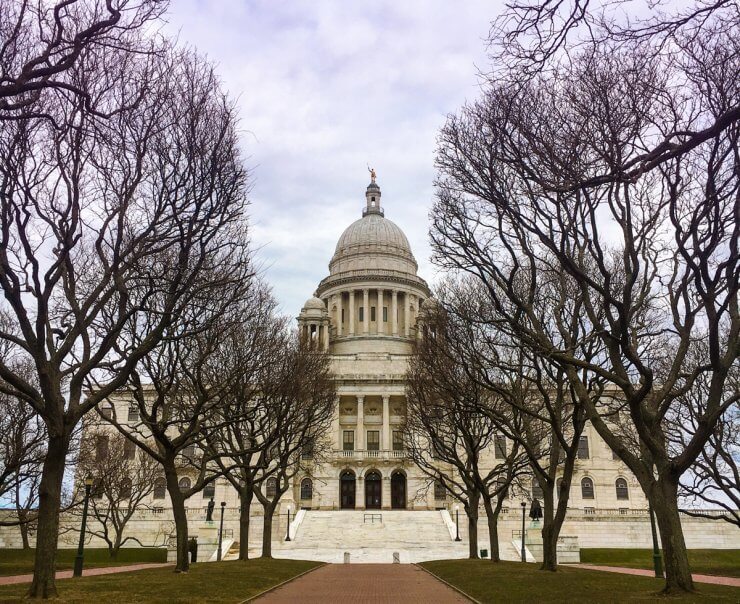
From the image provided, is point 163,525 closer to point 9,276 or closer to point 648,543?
point 648,543

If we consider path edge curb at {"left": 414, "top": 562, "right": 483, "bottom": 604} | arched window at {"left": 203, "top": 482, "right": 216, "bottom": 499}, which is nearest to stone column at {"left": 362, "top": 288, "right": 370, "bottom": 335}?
arched window at {"left": 203, "top": 482, "right": 216, "bottom": 499}

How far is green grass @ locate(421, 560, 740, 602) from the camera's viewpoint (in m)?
16.9

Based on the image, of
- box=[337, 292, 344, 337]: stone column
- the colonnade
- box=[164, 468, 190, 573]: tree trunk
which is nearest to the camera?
box=[164, 468, 190, 573]: tree trunk

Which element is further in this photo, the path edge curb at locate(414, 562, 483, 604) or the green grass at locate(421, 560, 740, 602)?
the path edge curb at locate(414, 562, 483, 604)

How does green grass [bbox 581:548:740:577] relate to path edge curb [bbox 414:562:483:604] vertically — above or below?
below

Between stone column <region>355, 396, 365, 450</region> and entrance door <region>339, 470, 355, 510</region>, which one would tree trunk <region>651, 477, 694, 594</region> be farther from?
stone column <region>355, 396, 365, 450</region>

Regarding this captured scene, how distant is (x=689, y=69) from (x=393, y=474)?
69.9 meters

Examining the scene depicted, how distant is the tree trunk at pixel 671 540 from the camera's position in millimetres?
17109

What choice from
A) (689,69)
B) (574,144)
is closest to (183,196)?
(574,144)

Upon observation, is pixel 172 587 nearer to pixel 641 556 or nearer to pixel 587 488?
pixel 641 556

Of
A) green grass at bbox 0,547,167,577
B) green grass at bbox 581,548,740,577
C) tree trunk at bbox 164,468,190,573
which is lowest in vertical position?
green grass at bbox 581,548,740,577

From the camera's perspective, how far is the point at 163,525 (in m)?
61.5

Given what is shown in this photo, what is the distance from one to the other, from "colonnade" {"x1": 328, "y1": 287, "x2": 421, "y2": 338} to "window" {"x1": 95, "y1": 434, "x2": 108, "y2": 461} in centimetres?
4823

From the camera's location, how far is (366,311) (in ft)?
331
